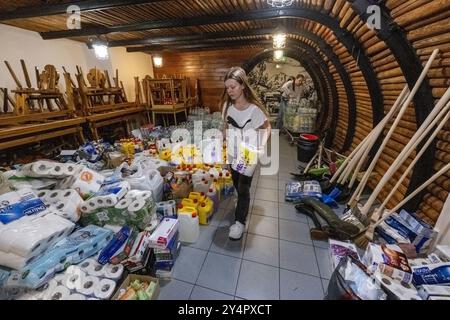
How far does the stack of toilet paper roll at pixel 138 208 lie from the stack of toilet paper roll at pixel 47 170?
74 centimetres

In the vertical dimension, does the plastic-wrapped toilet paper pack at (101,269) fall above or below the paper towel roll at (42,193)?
below

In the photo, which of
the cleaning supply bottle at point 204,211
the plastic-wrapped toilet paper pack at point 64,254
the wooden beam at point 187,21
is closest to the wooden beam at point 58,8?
the wooden beam at point 187,21

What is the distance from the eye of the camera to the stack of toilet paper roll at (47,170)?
2.06 metres

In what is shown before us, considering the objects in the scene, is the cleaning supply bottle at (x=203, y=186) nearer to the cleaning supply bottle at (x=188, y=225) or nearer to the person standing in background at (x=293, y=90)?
the cleaning supply bottle at (x=188, y=225)

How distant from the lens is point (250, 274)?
5.69 ft

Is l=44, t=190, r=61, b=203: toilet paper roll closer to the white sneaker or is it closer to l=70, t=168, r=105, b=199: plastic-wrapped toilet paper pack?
l=70, t=168, r=105, b=199: plastic-wrapped toilet paper pack

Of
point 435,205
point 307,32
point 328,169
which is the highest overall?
point 307,32

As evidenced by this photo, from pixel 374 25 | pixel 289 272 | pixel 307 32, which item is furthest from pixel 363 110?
pixel 289 272

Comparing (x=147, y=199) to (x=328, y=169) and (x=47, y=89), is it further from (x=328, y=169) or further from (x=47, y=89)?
(x=47, y=89)

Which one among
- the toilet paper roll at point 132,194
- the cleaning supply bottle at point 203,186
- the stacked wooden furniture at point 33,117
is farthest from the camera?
the stacked wooden furniture at point 33,117

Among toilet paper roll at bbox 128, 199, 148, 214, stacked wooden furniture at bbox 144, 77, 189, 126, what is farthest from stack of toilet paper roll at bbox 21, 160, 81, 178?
stacked wooden furniture at bbox 144, 77, 189, 126

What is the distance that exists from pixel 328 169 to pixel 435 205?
1.57 metres

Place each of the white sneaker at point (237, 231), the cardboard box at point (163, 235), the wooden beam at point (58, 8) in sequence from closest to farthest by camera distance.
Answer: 1. the cardboard box at point (163, 235)
2. the white sneaker at point (237, 231)
3. the wooden beam at point (58, 8)

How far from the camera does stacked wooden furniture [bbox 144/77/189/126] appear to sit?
5719mm
